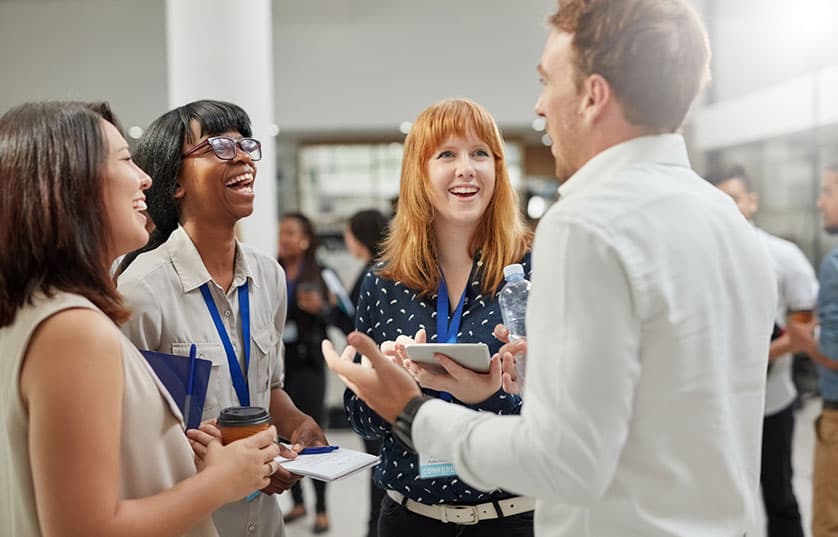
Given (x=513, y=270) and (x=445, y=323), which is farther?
(x=445, y=323)

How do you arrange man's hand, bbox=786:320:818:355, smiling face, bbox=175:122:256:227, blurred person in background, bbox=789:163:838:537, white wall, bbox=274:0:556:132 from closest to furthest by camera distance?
1. smiling face, bbox=175:122:256:227
2. blurred person in background, bbox=789:163:838:537
3. man's hand, bbox=786:320:818:355
4. white wall, bbox=274:0:556:132

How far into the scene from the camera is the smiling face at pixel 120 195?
4.31 feet

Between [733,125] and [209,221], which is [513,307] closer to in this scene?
[209,221]

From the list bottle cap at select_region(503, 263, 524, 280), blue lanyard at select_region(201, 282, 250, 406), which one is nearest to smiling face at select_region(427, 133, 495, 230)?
bottle cap at select_region(503, 263, 524, 280)

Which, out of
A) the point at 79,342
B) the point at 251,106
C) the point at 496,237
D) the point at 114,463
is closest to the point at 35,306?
the point at 79,342

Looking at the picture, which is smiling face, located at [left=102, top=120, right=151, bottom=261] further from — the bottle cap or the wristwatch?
the bottle cap

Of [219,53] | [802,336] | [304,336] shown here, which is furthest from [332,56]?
[802,336]

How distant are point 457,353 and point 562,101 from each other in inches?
24.1

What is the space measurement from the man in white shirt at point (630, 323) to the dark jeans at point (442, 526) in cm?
65

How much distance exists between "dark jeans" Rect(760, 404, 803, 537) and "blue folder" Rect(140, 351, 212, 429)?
2924mm

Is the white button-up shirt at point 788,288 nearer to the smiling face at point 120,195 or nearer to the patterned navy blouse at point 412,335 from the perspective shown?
the patterned navy blouse at point 412,335

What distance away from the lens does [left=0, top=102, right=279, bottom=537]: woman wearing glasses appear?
1130 mm

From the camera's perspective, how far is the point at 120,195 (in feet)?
4.35

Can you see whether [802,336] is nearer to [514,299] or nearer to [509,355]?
[514,299]
